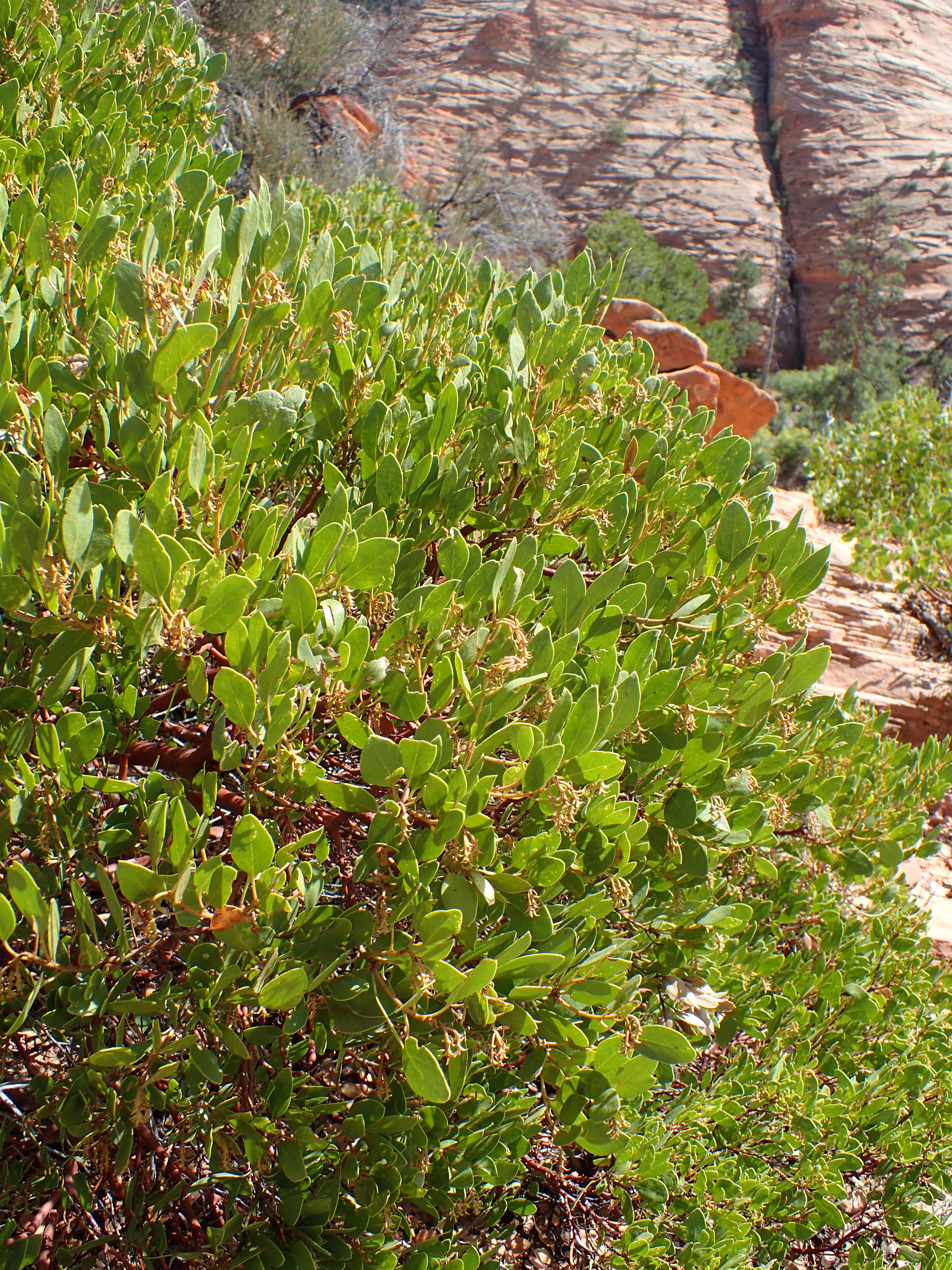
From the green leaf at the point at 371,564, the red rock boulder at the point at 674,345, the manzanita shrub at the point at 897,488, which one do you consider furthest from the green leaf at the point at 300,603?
the red rock boulder at the point at 674,345

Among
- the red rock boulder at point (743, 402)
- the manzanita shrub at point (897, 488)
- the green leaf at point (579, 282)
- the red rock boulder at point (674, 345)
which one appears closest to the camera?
the green leaf at point (579, 282)

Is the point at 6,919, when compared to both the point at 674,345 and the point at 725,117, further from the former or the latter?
the point at 725,117

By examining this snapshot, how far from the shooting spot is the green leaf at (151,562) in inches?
38.3

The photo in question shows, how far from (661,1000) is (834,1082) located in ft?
3.11

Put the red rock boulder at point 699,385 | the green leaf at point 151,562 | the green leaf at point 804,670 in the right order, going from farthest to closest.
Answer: the red rock boulder at point 699,385, the green leaf at point 804,670, the green leaf at point 151,562

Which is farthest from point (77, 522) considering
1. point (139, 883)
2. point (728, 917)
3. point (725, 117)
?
point (725, 117)

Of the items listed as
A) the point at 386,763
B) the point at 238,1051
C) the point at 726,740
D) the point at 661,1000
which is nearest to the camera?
the point at 386,763

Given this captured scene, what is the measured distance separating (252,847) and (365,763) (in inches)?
7.2

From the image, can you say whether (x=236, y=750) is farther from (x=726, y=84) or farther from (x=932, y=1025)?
(x=726, y=84)

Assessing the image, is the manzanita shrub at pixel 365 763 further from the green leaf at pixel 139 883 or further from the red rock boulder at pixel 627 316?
the red rock boulder at pixel 627 316

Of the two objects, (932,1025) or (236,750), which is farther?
(932,1025)

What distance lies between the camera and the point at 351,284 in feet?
5.12

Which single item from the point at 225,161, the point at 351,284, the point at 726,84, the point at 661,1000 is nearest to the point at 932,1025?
the point at 661,1000

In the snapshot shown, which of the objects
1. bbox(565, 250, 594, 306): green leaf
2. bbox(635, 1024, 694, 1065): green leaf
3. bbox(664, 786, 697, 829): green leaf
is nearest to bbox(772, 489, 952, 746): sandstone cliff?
bbox(565, 250, 594, 306): green leaf
